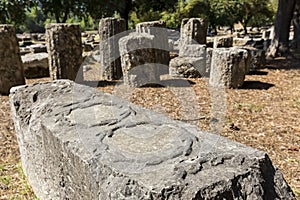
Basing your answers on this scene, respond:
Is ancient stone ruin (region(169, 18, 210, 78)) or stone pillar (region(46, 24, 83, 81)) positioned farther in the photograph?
ancient stone ruin (region(169, 18, 210, 78))

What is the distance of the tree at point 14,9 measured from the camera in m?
12.7

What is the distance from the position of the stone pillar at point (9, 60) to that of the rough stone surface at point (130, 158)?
4179mm

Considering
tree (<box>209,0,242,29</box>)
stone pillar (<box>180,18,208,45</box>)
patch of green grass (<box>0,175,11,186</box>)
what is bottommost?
patch of green grass (<box>0,175,11,186</box>)

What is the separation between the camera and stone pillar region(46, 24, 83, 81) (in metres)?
6.70

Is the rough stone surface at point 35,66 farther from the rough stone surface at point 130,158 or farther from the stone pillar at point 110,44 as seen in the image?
the rough stone surface at point 130,158

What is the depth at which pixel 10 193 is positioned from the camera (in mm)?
3172

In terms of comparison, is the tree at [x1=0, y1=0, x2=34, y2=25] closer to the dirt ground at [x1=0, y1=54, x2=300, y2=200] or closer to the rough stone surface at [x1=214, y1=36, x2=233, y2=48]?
the dirt ground at [x1=0, y1=54, x2=300, y2=200]

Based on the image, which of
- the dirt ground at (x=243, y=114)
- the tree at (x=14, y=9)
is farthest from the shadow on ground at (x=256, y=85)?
the tree at (x=14, y=9)

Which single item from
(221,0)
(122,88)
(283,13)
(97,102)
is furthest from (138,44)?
(221,0)

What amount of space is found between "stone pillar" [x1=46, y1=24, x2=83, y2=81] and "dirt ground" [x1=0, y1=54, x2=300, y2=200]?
3.07ft

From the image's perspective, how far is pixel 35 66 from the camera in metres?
8.77

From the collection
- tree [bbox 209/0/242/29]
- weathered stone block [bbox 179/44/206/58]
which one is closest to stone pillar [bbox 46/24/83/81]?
weathered stone block [bbox 179/44/206/58]

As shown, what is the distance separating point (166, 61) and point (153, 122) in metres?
6.48

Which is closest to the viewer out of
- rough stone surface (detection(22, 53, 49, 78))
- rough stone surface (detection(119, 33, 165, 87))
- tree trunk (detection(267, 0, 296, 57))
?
rough stone surface (detection(119, 33, 165, 87))
